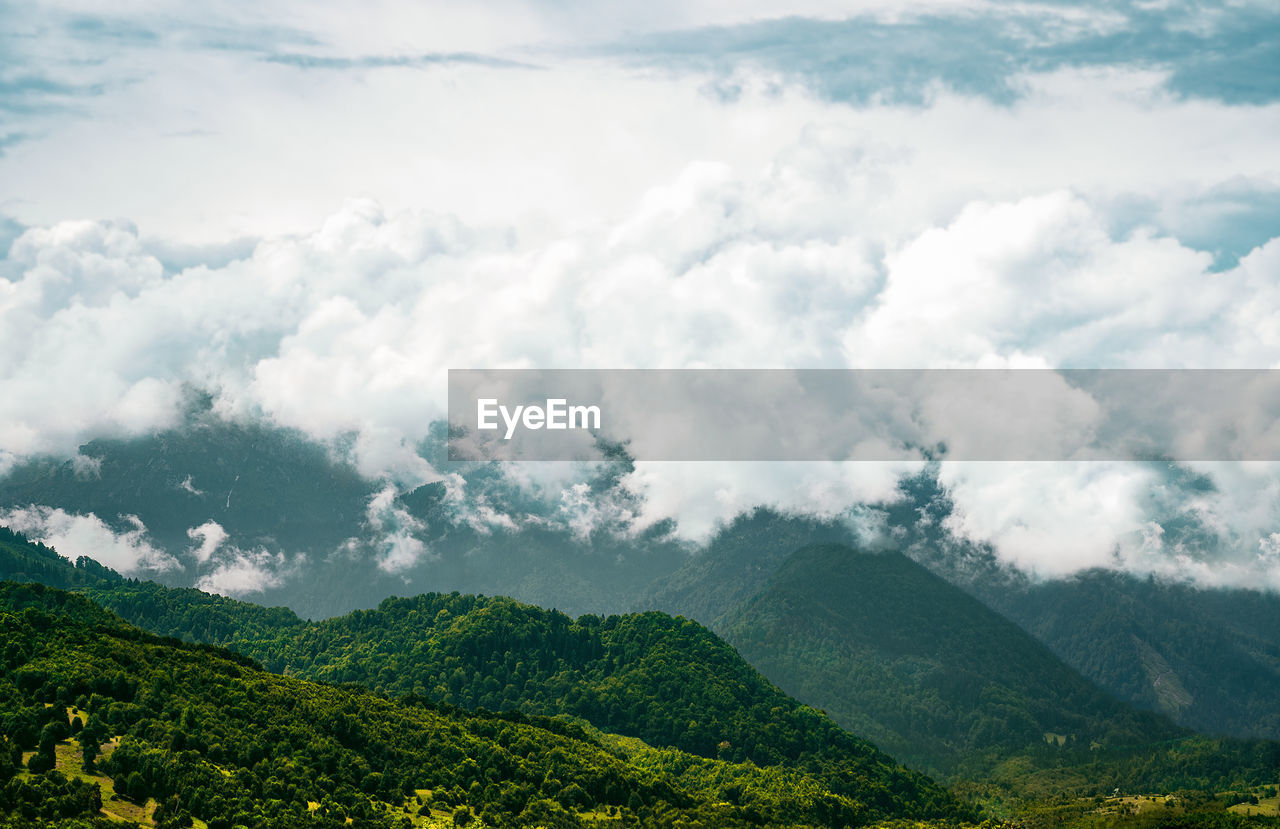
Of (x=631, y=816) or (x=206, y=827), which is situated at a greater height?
(x=206, y=827)

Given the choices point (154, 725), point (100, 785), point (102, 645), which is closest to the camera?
point (100, 785)

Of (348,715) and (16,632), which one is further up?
(16,632)

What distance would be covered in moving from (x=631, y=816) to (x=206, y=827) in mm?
79759

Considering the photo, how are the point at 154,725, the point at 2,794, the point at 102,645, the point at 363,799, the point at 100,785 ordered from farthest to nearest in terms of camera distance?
the point at 102,645
the point at 363,799
the point at 154,725
the point at 100,785
the point at 2,794

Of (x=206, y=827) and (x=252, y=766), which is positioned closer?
(x=206, y=827)

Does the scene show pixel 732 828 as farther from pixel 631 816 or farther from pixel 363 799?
pixel 363 799

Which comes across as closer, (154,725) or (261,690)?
(154,725)

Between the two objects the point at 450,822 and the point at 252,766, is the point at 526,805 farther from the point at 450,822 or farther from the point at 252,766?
the point at 252,766

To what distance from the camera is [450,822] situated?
176 meters

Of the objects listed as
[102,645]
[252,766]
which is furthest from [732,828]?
[102,645]

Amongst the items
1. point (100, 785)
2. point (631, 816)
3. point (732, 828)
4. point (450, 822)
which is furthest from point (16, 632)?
point (732, 828)

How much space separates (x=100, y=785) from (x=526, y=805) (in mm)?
73784

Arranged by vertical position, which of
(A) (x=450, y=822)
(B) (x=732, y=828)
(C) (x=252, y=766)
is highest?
(C) (x=252, y=766)

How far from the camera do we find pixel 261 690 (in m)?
196
